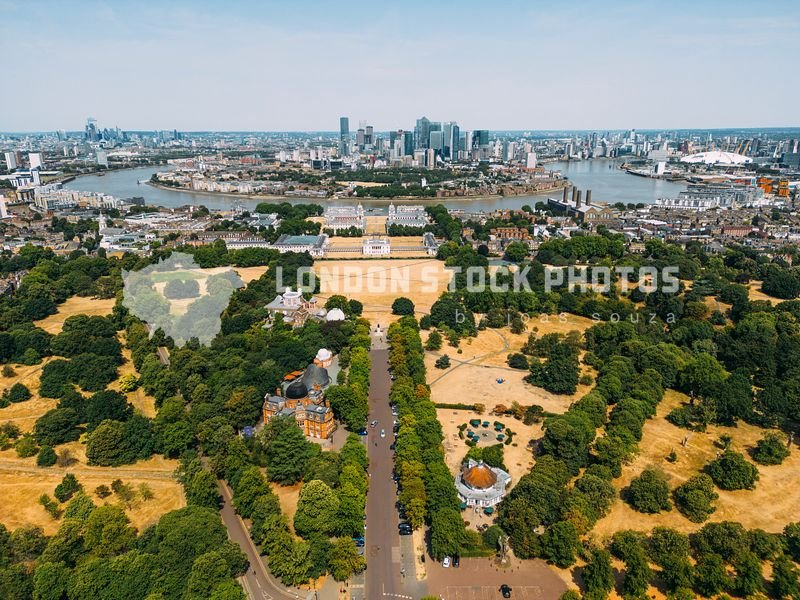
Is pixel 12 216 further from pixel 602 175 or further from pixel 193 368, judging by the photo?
pixel 602 175

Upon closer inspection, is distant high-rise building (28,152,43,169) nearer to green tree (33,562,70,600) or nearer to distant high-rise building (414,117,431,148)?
distant high-rise building (414,117,431,148)

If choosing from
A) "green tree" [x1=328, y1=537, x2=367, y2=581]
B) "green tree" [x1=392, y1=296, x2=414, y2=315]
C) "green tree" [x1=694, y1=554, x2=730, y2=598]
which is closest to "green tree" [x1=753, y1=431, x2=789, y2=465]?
"green tree" [x1=694, y1=554, x2=730, y2=598]

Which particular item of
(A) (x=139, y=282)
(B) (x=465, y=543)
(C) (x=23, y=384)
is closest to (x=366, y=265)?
(A) (x=139, y=282)

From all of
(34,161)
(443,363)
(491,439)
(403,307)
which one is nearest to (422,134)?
(34,161)

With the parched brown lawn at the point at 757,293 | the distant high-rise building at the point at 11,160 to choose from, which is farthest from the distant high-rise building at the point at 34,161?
the parched brown lawn at the point at 757,293

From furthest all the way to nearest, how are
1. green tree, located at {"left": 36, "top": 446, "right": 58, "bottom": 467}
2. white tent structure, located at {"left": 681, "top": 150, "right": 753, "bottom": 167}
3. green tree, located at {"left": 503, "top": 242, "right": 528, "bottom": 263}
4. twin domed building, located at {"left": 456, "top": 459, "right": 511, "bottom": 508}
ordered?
white tent structure, located at {"left": 681, "top": 150, "right": 753, "bottom": 167} < green tree, located at {"left": 503, "top": 242, "right": 528, "bottom": 263} < green tree, located at {"left": 36, "top": 446, "right": 58, "bottom": 467} < twin domed building, located at {"left": 456, "top": 459, "right": 511, "bottom": 508}

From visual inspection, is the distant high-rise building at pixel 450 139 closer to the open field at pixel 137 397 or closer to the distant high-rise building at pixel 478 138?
the distant high-rise building at pixel 478 138

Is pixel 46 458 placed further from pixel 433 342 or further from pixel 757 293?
pixel 757 293

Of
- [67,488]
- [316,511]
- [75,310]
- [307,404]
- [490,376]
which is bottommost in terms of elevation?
[67,488]
